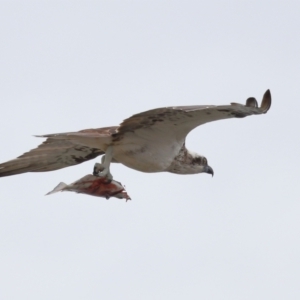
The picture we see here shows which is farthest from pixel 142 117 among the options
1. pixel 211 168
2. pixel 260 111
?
pixel 211 168

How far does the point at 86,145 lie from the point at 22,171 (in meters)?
1.99

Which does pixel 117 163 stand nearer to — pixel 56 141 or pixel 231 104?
pixel 56 141

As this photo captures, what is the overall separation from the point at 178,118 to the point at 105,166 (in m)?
1.41

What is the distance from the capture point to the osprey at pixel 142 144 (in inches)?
591

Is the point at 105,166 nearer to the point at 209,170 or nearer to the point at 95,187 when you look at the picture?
the point at 95,187

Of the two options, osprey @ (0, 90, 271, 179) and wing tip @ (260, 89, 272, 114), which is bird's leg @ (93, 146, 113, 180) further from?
wing tip @ (260, 89, 272, 114)

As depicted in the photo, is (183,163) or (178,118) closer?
(178,118)

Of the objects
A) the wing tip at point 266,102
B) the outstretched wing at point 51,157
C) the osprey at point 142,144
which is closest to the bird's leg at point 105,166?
the osprey at point 142,144

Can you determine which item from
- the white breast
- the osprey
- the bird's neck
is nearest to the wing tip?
the osprey

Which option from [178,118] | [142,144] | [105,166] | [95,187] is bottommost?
[95,187]

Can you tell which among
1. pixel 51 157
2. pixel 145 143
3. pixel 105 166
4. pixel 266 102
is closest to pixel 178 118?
pixel 145 143

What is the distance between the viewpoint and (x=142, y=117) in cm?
1523

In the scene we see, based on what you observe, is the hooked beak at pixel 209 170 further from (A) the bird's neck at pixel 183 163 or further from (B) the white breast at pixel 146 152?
(B) the white breast at pixel 146 152

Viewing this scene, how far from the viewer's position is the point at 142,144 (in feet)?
52.9
